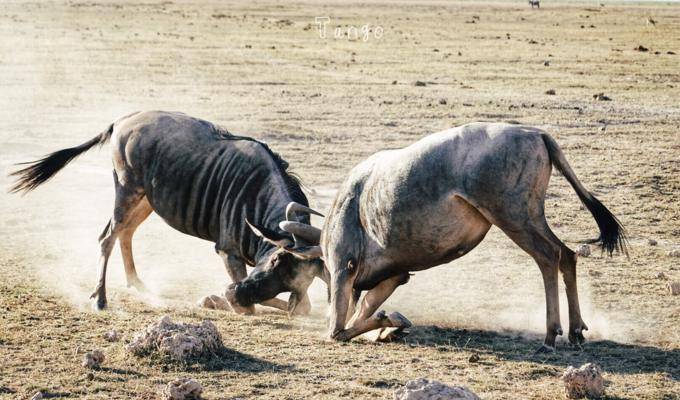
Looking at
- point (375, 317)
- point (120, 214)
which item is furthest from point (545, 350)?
point (120, 214)

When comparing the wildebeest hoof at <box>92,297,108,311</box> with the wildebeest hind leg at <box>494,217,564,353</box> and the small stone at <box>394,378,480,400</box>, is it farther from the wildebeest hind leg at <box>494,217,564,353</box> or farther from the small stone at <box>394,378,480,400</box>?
the small stone at <box>394,378,480,400</box>

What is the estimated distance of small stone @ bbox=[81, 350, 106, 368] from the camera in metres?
6.34

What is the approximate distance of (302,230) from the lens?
779cm

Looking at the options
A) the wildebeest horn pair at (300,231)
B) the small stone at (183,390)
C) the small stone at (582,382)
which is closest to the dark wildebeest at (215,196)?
the wildebeest horn pair at (300,231)

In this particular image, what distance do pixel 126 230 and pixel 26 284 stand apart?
947 millimetres

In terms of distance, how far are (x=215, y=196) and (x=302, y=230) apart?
48.6 inches

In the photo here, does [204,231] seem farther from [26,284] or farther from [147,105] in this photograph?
[147,105]

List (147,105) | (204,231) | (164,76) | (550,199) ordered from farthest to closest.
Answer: (164,76)
(147,105)
(550,199)
(204,231)

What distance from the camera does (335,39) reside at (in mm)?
33844

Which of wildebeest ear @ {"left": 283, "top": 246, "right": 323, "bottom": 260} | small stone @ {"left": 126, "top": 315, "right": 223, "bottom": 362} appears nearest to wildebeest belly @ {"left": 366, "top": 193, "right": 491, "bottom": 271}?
wildebeest ear @ {"left": 283, "top": 246, "right": 323, "bottom": 260}

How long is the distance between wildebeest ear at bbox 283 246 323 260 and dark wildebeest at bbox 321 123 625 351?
165mm

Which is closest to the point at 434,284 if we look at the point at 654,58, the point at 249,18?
the point at 654,58

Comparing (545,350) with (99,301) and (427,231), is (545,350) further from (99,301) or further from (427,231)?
(99,301)

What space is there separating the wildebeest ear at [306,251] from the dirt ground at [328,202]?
51 centimetres
